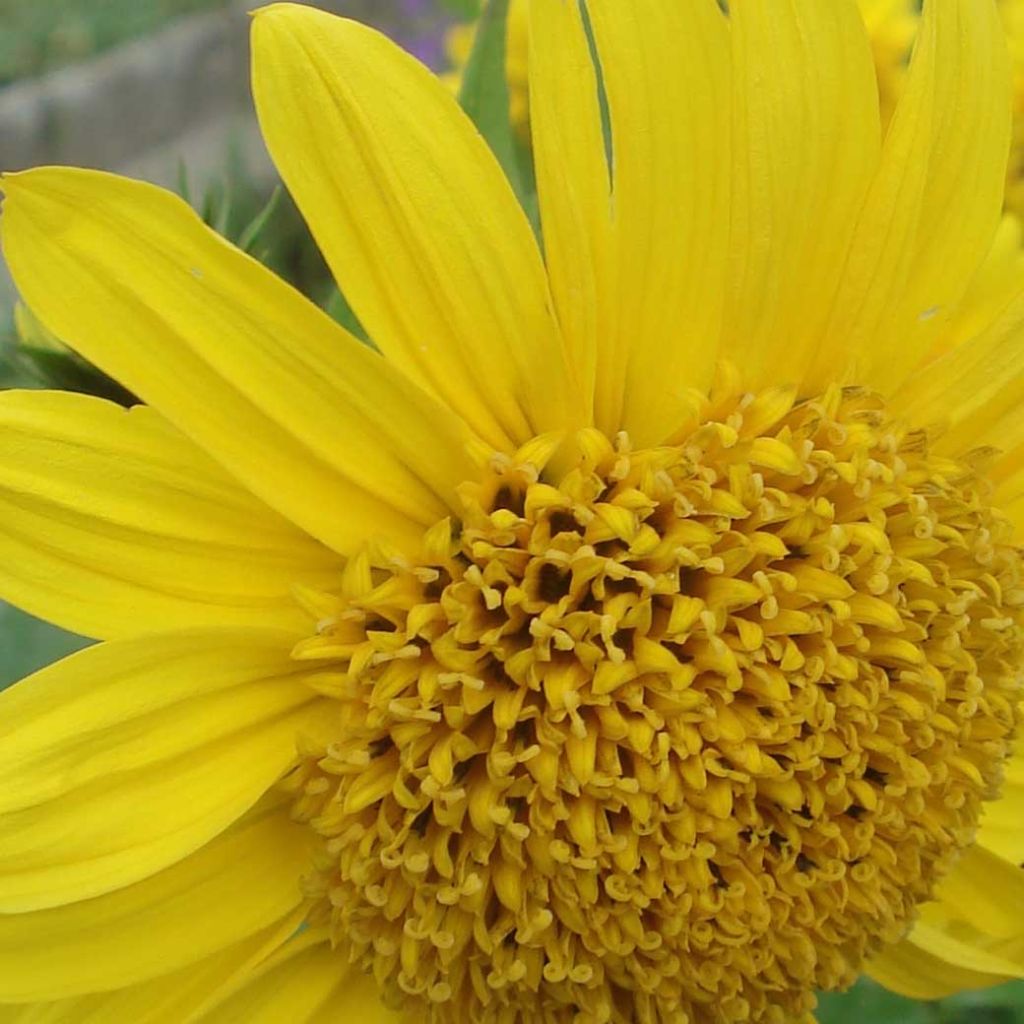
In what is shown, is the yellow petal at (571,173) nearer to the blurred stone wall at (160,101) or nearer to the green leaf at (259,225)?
the green leaf at (259,225)

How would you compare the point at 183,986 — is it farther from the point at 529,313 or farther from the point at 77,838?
the point at 529,313

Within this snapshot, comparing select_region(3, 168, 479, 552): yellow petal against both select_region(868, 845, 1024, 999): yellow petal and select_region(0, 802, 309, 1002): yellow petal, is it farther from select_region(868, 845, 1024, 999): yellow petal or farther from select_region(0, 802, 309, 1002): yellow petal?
select_region(868, 845, 1024, 999): yellow petal

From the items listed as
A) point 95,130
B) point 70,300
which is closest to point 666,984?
point 70,300

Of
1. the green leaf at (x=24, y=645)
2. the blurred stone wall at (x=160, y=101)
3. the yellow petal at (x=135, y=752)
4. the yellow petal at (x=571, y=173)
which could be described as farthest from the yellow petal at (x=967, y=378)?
the blurred stone wall at (x=160, y=101)

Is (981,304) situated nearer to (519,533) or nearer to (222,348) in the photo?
(519,533)

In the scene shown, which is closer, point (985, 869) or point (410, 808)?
point (410, 808)

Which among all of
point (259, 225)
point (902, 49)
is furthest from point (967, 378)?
point (902, 49)
